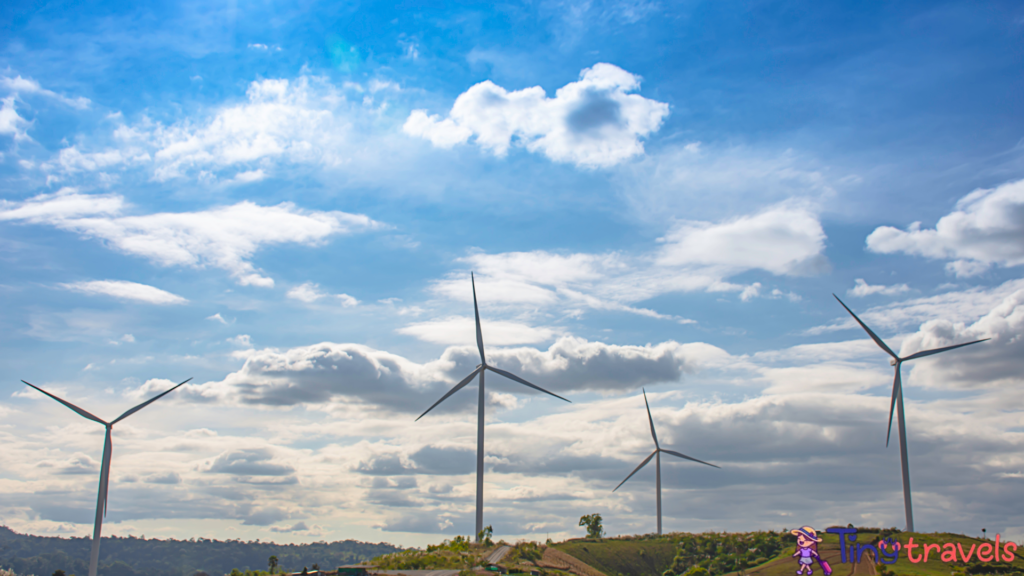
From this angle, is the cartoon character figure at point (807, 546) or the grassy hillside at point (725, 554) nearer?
the cartoon character figure at point (807, 546)

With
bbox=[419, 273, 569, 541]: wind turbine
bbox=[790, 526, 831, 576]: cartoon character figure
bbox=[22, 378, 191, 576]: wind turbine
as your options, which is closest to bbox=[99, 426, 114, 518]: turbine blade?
bbox=[22, 378, 191, 576]: wind turbine

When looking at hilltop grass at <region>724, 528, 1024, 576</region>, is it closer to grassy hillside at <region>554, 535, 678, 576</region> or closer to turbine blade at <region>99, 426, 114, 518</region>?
grassy hillside at <region>554, 535, 678, 576</region>

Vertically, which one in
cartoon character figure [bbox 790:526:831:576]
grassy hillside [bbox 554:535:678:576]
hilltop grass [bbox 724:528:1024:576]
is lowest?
grassy hillside [bbox 554:535:678:576]

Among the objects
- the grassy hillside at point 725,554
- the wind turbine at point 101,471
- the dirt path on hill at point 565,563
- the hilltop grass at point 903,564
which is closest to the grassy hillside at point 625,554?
the grassy hillside at point 725,554

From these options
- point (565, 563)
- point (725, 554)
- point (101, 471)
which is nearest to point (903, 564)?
point (725, 554)

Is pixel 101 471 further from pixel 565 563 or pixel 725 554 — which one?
pixel 725 554

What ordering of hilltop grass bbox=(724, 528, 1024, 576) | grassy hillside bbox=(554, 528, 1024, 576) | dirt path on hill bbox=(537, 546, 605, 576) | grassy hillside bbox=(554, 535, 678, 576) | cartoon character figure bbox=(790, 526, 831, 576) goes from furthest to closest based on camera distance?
grassy hillside bbox=(554, 535, 678, 576), dirt path on hill bbox=(537, 546, 605, 576), grassy hillside bbox=(554, 528, 1024, 576), hilltop grass bbox=(724, 528, 1024, 576), cartoon character figure bbox=(790, 526, 831, 576)

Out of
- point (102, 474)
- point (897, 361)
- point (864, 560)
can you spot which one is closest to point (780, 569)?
point (864, 560)

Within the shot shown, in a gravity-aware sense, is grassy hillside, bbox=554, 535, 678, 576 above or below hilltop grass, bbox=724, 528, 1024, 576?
below

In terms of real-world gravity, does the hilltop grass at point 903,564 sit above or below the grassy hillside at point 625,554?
above

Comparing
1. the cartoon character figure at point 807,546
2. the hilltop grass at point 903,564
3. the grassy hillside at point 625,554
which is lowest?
the grassy hillside at point 625,554

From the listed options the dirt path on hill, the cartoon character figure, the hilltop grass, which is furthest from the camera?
the dirt path on hill

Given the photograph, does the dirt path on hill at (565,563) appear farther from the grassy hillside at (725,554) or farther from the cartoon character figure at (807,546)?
the cartoon character figure at (807,546)

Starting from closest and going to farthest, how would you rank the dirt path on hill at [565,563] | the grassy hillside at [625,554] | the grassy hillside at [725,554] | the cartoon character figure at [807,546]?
the cartoon character figure at [807,546], the grassy hillside at [725,554], the dirt path on hill at [565,563], the grassy hillside at [625,554]
